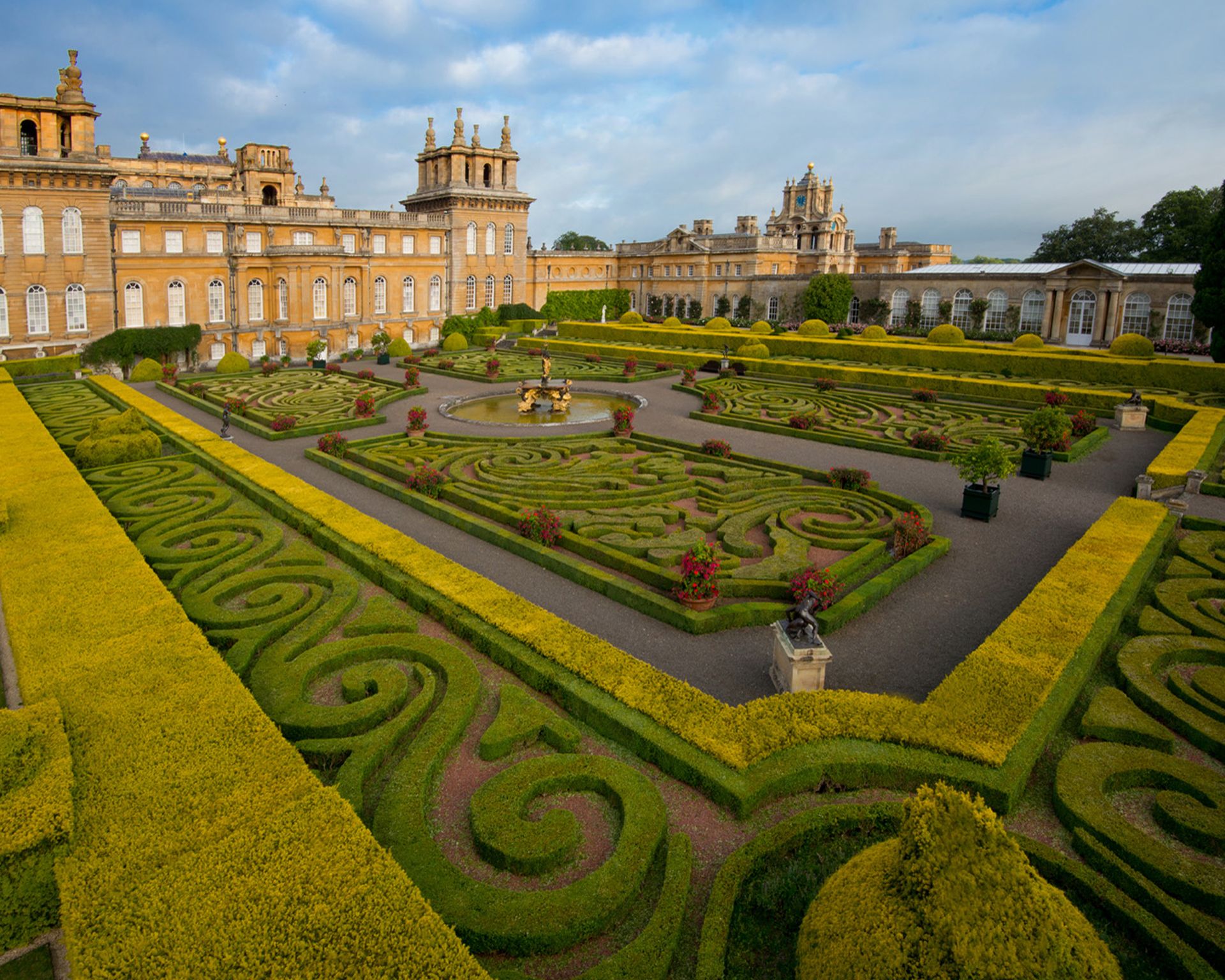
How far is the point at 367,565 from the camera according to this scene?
11664 mm

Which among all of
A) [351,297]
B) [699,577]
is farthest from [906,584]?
[351,297]

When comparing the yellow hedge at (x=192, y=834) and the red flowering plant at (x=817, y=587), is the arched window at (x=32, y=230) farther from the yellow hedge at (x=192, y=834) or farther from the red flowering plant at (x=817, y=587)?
the red flowering plant at (x=817, y=587)

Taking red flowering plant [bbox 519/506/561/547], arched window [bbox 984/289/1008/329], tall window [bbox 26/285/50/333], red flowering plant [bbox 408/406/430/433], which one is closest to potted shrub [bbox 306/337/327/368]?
tall window [bbox 26/285/50/333]

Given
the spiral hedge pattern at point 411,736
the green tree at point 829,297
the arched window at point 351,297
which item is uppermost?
the green tree at point 829,297

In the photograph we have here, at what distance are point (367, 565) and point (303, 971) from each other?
7782 mm

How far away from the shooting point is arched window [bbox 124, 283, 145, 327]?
3853cm

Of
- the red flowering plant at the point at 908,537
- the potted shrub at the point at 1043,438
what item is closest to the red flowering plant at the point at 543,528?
the red flowering plant at the point at 908,537

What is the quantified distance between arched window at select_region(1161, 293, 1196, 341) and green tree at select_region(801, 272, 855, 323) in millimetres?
18338

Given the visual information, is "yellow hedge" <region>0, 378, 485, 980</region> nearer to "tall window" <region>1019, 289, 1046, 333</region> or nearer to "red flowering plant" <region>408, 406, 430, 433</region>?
"red flowering plant" <region>408, 406, 430, 433</region>

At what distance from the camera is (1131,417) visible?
77.1 feet

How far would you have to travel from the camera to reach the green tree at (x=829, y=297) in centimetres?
5216

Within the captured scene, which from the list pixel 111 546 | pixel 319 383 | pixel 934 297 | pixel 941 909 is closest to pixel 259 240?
pixel 319 383

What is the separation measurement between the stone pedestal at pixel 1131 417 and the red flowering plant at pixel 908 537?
15.0 m

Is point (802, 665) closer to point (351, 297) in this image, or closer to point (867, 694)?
point (867, 694)
